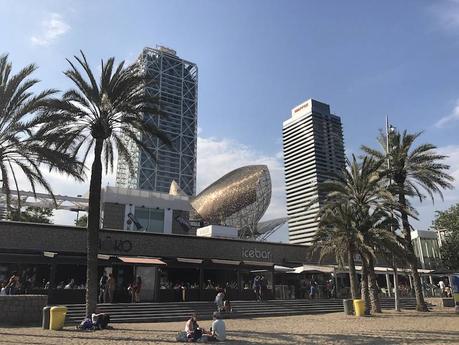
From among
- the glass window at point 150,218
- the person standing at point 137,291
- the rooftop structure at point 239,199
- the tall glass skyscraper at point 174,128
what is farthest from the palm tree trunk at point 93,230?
the tall glass skyscraper at point 174,128

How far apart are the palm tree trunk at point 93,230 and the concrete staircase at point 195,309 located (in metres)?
3.23

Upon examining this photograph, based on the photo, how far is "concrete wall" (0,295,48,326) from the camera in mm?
17578

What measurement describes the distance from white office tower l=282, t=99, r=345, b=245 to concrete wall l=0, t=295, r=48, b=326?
92291mm

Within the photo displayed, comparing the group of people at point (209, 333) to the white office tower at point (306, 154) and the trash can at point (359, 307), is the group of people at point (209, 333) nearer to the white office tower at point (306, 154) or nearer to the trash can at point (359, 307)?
the trash can at point (359, 307)

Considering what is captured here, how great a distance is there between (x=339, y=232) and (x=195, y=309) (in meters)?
9.42

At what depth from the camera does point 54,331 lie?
1567 centimetres

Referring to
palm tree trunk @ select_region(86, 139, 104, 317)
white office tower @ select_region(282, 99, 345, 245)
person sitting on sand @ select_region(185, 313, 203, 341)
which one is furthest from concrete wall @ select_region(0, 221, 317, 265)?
white office tower @ select_region(282, 99, 345, 245)

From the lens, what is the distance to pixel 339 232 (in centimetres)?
2550

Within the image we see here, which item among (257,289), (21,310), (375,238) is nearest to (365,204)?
(375,238)

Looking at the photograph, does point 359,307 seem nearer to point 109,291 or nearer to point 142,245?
point 109,291

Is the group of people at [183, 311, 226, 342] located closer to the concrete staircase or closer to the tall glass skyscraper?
the concrete staircase

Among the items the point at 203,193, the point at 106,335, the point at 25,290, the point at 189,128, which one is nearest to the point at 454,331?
the point at 106,335

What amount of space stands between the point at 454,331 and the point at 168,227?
48169 millimetres

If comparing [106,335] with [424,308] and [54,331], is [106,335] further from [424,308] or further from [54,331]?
[424,308]
